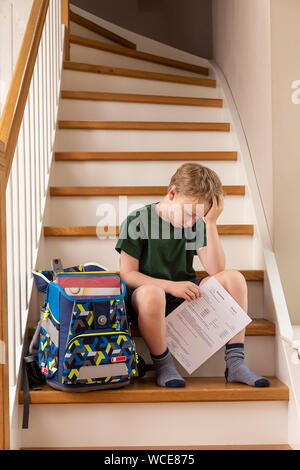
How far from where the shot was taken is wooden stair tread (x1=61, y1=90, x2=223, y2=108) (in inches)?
110

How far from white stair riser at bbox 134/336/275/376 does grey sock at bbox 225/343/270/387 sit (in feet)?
0.26

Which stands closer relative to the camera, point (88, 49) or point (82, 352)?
point (82, 352)

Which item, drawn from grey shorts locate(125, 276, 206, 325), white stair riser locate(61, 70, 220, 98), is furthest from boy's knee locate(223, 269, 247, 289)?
white stair riser locate(61, 70, 220, 98)

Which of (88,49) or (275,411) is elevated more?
(88,49)

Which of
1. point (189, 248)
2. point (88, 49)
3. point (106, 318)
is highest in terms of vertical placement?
point (88, 49)

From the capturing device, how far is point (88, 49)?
11.1ft

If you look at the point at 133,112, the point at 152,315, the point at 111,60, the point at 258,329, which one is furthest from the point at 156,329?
the point at 111,60

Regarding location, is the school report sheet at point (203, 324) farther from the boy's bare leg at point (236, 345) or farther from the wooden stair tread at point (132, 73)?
the wooden stair tread at point (132, 73)

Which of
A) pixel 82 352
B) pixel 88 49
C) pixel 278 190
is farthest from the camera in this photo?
pixel 88 49

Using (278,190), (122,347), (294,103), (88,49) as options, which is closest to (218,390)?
(122,347)

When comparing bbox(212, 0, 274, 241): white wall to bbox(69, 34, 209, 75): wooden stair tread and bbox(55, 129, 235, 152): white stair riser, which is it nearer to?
bbox(55, 129, 235, 152): white stair riser

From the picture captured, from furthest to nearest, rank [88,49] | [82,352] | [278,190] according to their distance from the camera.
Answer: [88,49]
[278,190]
[82,352]

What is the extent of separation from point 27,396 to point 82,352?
0.67 ft

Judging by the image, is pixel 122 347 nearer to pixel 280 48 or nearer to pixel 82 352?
pixel 82 352
